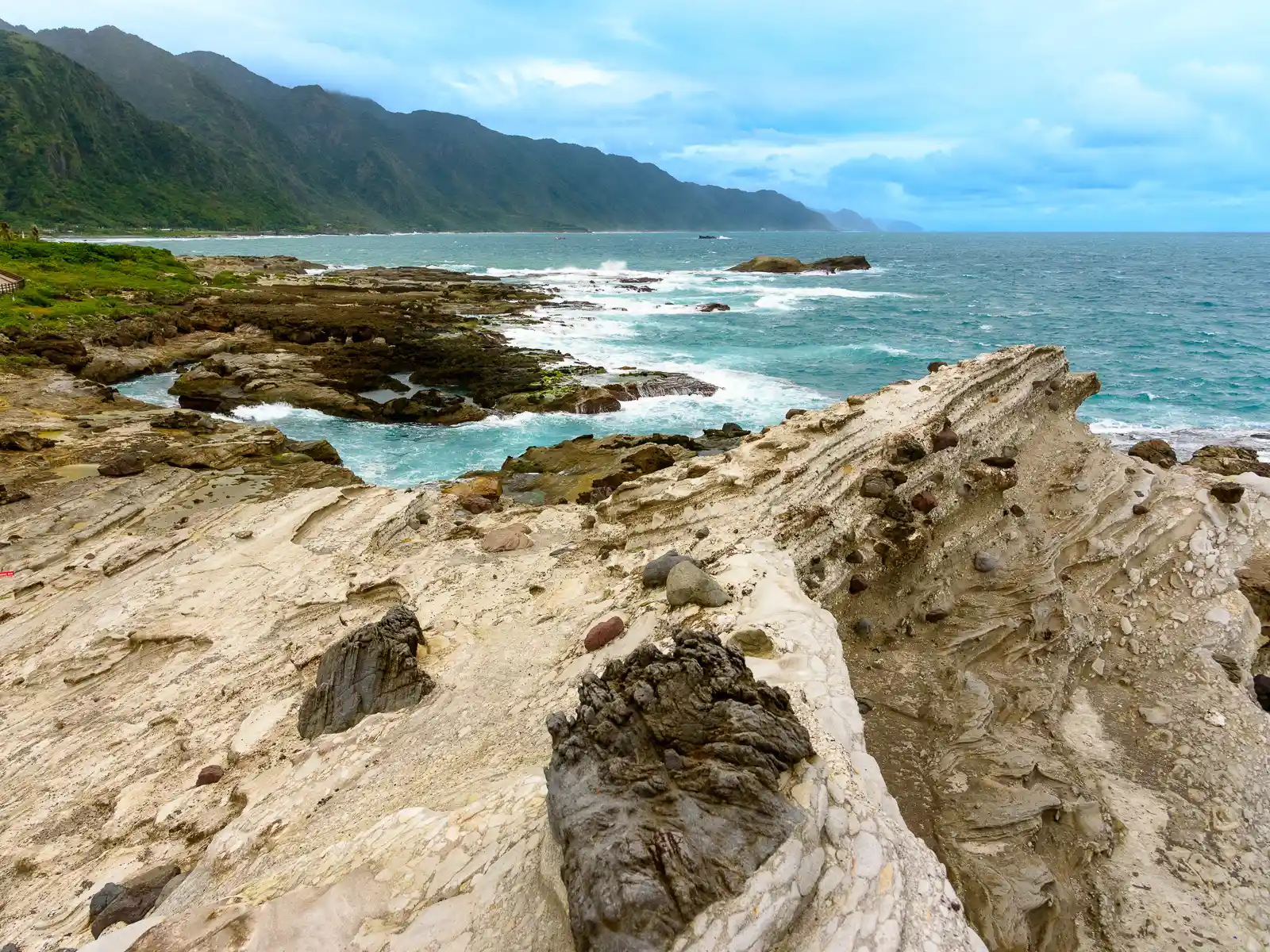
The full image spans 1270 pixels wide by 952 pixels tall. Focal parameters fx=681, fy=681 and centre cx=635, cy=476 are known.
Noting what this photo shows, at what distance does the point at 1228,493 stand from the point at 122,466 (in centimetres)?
2318

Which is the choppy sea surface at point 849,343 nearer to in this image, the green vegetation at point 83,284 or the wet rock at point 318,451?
the wet rock at point 318,451

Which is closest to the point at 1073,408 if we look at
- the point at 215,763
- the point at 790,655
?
the point at 790,655

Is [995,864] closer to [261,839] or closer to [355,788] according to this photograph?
[355,788]

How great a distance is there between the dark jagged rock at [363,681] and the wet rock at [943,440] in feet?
30.8

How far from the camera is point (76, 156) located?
6644 inches

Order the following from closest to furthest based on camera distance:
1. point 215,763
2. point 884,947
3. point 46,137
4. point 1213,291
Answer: point 884,947 → point 215,763 → point 1213,291 → point 46,137

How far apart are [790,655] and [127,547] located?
12677mm

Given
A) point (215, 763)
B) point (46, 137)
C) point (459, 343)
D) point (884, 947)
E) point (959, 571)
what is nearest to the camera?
point (884, 947)

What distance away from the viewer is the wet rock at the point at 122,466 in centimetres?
1598

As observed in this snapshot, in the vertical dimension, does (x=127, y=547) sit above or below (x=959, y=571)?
below

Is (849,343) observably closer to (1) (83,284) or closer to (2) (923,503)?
(2) (923,503)

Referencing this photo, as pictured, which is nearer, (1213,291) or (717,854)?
(717,854)

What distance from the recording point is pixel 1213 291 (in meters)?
77.8

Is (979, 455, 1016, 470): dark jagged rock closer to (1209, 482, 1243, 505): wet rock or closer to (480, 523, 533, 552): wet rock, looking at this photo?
(1209, 482, 1243, 505): wet rock
